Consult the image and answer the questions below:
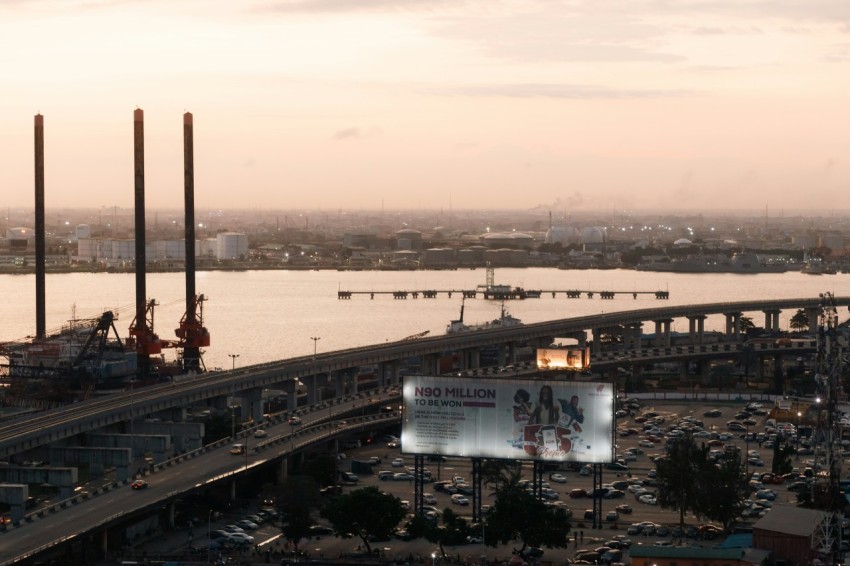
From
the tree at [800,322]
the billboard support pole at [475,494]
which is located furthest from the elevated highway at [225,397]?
the tree at [800,322]

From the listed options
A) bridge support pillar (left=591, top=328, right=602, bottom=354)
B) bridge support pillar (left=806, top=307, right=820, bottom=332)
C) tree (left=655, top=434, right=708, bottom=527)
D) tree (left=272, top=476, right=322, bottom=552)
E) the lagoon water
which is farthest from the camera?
the lagoon water

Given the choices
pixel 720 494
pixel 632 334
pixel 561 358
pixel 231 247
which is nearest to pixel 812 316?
pixel 632 334

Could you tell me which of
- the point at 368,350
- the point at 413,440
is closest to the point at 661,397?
the point at 368,350

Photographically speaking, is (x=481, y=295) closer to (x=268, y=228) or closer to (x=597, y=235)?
(x=597, y=235)

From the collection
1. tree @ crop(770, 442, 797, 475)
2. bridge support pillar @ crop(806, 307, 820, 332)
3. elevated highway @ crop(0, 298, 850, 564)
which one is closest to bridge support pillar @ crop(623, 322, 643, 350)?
elevated highway @ crop(0, 298, 850, 564)

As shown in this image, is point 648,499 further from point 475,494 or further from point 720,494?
point 475,494

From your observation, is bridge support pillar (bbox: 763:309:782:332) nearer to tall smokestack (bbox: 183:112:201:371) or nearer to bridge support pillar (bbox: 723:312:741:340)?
bridge support pillar (bbox: 723:312:741:340)

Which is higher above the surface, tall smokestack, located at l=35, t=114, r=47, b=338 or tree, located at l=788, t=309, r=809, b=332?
tall smokestack, located at l=35, t=114, r=47, b=338
